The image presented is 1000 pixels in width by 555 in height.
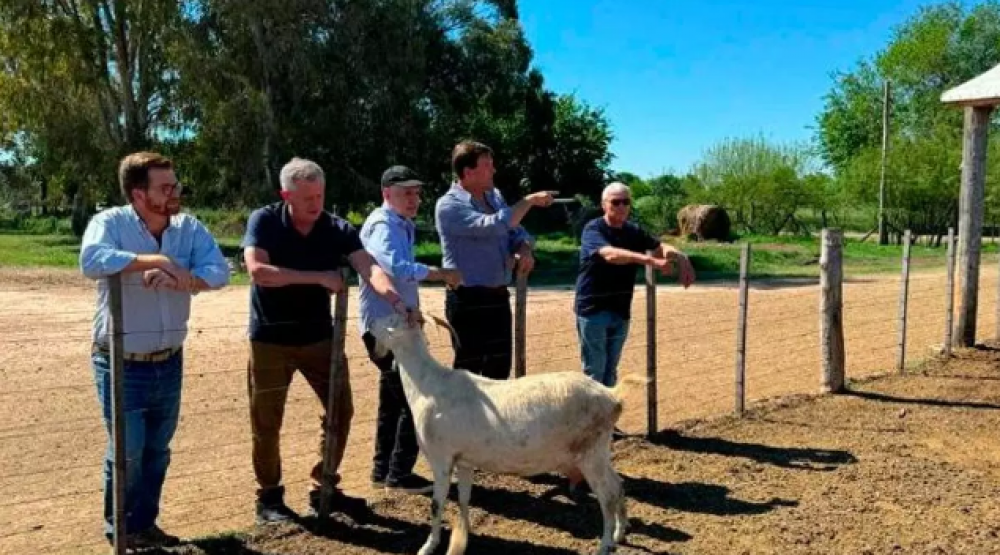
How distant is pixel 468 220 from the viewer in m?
5.30

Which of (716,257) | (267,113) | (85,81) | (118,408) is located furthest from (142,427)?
(85,81)

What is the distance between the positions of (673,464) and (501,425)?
227 cm

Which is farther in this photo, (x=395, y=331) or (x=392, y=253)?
(x=392, y=253)

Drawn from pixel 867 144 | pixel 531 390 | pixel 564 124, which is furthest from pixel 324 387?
pixel 867 144

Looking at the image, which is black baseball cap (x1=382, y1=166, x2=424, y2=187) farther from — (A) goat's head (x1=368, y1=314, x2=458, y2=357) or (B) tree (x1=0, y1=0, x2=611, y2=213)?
(B) tree (x1=0, y1=0, x2=611, y2=213)

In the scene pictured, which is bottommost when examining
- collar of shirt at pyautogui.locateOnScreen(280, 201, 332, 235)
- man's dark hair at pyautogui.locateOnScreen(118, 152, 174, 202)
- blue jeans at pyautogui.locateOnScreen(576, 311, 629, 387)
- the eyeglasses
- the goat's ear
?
blue jeans at pyautogui.locateOnScreen(576, 311, 629, 387)

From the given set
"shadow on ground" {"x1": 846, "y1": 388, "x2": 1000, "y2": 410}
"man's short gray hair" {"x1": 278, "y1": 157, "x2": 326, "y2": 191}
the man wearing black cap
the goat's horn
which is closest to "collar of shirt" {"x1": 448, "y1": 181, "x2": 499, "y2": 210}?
the man wearing black cap

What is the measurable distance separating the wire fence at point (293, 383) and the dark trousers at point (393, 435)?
19cm

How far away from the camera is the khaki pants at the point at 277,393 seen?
4.78 metres

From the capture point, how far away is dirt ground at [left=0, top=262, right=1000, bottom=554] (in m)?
4.87

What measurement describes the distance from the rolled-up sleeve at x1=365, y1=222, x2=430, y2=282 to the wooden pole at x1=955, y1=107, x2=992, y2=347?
311 inches

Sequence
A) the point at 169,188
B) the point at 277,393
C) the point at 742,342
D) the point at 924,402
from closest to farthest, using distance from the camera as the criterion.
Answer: the point at 169,188 → the point at 277,393 → the point at 742,342 → the point at 924,402

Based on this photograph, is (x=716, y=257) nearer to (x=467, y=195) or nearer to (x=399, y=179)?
(x=467, y=195)

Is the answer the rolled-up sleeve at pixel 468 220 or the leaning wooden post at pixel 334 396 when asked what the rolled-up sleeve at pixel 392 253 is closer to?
the leaning wooden post at pixel 334 396
